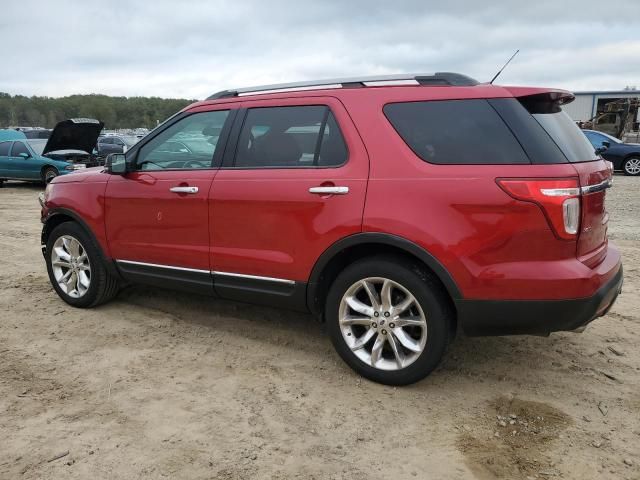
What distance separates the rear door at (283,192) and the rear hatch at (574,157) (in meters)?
0.94

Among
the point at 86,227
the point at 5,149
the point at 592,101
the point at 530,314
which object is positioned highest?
the point at 592,101

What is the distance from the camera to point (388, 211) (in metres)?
3.13

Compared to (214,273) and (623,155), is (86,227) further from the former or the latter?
(623,155)

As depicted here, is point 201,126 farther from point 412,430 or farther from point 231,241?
point 412,430

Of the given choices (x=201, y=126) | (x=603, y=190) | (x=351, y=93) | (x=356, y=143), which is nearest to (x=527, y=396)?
(x=603, y=190)

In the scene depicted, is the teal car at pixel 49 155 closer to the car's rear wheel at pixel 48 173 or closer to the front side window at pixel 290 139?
the car's rear wheel at pixel 48 173

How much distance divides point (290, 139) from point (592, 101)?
114 feet

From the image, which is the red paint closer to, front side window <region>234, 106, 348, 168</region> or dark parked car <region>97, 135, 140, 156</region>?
front side window <region>234, 106, 348, 168</region>

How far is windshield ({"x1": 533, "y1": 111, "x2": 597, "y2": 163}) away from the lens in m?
2.95

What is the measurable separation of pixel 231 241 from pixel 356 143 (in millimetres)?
1128

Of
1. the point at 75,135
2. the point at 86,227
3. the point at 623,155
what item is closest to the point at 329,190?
the point at 86,227

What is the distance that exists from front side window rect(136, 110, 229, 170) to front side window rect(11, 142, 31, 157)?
12535 mm

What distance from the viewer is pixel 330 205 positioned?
131 inches

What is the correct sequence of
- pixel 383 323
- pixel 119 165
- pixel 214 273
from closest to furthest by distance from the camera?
1. pixel 383 323
2. pixel 214 273
3. pixel 119 165
